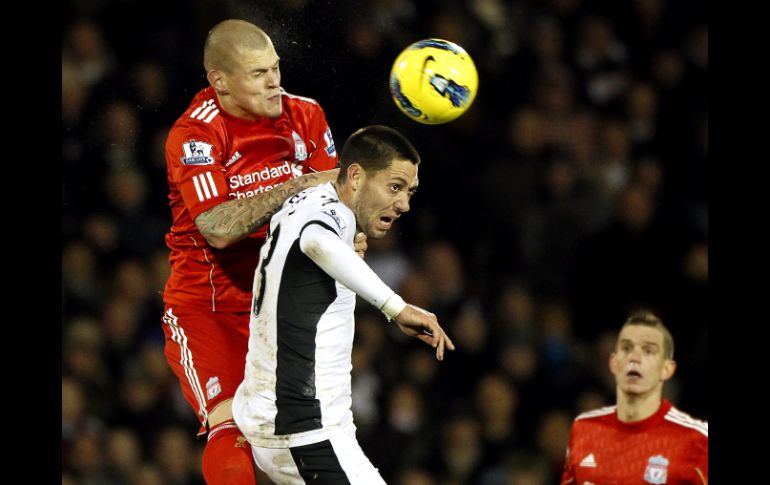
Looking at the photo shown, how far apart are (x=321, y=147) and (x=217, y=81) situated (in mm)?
534

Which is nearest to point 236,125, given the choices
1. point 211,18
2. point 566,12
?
point 211,18

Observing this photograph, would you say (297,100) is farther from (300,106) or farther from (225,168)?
(225,168)

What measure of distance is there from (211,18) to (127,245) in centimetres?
220

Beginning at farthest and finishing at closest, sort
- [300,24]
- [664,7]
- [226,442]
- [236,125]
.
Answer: [664,7], [300,24], [236,125], [226,442]

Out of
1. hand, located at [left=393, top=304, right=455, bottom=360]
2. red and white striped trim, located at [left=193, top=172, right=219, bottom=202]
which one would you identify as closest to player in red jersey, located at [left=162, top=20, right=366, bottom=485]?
red and white striped trim, located at [left=193, top=172, right=219, bottom=202]

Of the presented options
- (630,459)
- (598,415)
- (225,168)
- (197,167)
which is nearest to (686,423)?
(630,459)

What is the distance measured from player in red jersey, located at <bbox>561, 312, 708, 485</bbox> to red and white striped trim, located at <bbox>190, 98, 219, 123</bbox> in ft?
7.45

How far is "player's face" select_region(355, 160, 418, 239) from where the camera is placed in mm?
4039

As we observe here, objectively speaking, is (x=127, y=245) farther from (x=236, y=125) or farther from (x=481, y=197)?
(x=236, y=125)

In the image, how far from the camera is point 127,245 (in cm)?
796

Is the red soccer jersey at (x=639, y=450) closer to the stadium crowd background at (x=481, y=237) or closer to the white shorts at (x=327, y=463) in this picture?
the stadium crowd background at (x=481, y=237)

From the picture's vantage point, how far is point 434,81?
4586mm

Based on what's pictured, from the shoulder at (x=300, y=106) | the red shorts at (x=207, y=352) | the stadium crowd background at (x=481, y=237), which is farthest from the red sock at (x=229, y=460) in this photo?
the stadium crowd background at (x=481, y=237)

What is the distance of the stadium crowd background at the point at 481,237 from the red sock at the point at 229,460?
256 centimetres
